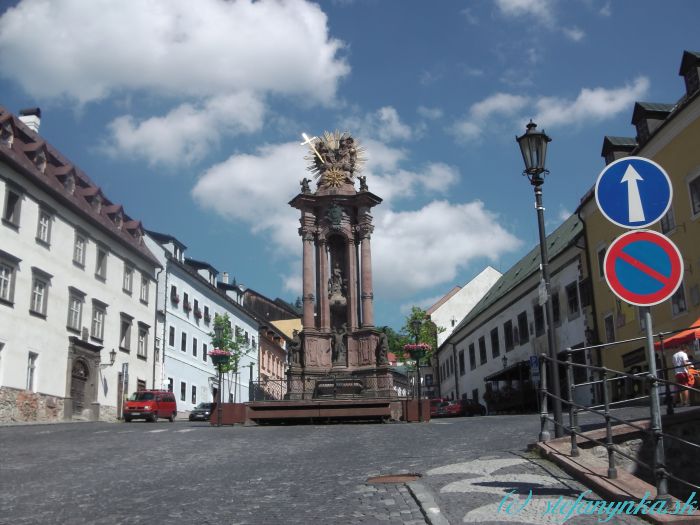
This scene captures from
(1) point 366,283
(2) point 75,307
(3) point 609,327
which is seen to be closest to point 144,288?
(2) point 75,307

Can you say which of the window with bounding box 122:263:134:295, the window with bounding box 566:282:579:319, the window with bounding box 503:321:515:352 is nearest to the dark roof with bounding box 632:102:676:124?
the window with bounding box 566:282:579:319

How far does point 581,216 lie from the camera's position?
36875 mm

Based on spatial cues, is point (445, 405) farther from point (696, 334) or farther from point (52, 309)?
point (696, 334)

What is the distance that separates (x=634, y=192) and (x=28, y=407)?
32156 mm

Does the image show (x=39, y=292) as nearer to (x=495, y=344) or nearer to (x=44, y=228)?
(x=44, y=228)

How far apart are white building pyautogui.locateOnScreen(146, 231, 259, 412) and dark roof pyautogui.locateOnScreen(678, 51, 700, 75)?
2942cm

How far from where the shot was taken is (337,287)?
31.5m

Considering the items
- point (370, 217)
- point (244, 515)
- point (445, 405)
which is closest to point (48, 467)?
point (244, 515)

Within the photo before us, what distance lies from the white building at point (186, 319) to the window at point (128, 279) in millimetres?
4569

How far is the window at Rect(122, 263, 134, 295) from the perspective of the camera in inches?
1790

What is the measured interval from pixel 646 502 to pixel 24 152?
35.2m

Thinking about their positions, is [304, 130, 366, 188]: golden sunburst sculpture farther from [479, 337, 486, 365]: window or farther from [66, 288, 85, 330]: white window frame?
[479, 337, 486, 365]: window

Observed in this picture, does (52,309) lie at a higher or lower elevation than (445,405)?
higher

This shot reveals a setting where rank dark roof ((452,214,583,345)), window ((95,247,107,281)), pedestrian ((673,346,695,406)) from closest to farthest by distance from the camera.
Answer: pedestrian ((673,346,695,406)), dark roof ((452,214,583,345)), window ((95,247,107,281))
